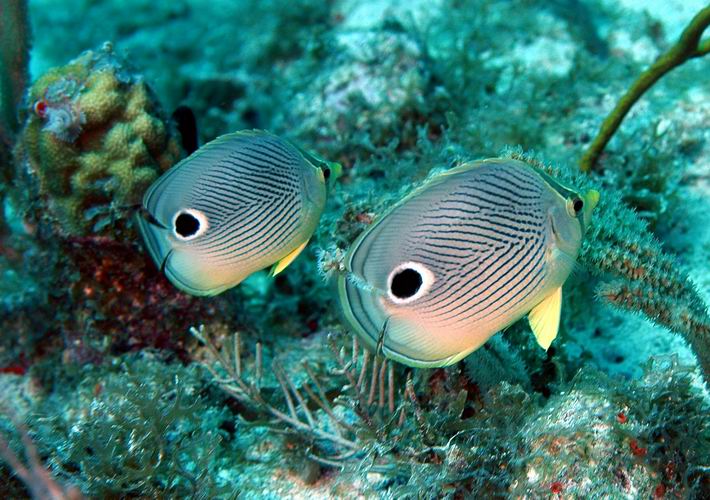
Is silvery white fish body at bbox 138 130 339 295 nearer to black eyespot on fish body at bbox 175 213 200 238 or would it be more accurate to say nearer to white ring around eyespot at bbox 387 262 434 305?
black eyespot on fish body at bbox 175 213 200 238

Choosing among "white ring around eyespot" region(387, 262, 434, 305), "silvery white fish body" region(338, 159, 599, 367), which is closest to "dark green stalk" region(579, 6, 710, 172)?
"silvery white fish body" region(338, 159, 599, 367)

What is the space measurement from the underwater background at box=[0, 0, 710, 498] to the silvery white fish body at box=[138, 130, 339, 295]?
0.31 meters

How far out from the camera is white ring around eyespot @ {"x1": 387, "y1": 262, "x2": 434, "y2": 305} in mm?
2123

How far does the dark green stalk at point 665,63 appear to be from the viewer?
3.78 metres

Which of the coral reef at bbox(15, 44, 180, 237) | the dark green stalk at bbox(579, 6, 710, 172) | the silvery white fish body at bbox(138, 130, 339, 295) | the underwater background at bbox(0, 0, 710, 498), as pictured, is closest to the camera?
the underwater background at bbox(0, 0, 710, 498)

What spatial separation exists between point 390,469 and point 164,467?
122 cm

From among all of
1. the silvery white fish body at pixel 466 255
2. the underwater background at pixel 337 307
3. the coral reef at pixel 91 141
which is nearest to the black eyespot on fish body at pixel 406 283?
the silvery white fish body at pixel 466 255

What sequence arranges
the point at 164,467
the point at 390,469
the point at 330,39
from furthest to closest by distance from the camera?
the point at 330,39 < the point at 164,467 < the point at 390,469

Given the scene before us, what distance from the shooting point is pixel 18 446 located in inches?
117

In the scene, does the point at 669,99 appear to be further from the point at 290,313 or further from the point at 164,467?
the point at 164,467

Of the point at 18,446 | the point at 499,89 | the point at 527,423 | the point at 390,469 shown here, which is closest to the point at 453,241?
the point at 527,423

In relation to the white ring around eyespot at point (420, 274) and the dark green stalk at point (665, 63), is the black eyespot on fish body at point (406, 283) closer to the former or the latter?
the white ring around eyespot at point (420, 274)

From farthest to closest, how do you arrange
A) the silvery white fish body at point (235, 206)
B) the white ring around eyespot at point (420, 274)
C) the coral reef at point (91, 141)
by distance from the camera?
1. the coral reef at point (91, 141)
2. the silvery white fish body at point (235, 206)
3. the white ring around eyespot at point (420, 274)

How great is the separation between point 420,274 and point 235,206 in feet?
3.57
